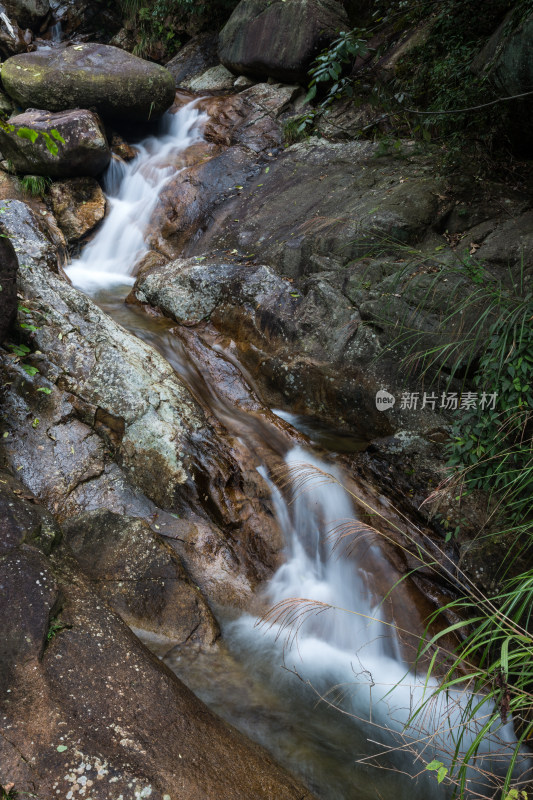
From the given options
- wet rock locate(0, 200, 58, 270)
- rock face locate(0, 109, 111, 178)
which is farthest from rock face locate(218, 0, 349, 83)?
wet rock locate(0, 200, 58, 270)

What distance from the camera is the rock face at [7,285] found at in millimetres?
3660

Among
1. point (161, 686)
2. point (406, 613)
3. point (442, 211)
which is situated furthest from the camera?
point (442, 211)

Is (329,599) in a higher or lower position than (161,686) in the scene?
lower

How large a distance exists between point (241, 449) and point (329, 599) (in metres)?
1.36

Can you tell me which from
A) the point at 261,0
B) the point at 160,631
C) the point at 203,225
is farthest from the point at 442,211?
the point at 261,0

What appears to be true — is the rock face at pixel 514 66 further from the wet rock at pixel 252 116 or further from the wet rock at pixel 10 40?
the wet rock at pixel 10 40

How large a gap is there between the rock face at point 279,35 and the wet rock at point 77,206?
13.8ft

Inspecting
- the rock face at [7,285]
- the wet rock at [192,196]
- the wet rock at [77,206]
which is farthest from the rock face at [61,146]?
the rock face at [7,285]

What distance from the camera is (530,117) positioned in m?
4.53

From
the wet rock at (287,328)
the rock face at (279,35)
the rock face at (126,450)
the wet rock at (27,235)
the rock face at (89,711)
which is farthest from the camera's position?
the rock face at (279,35)

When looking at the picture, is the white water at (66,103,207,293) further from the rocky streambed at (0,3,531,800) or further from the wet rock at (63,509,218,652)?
the wet rock at (63,509,218,652)

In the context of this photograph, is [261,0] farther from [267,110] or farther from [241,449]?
[241,449]

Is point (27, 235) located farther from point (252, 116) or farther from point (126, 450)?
point (252, 116)

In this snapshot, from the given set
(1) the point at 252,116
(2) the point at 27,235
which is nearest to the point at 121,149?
(1) the point at 252,116
